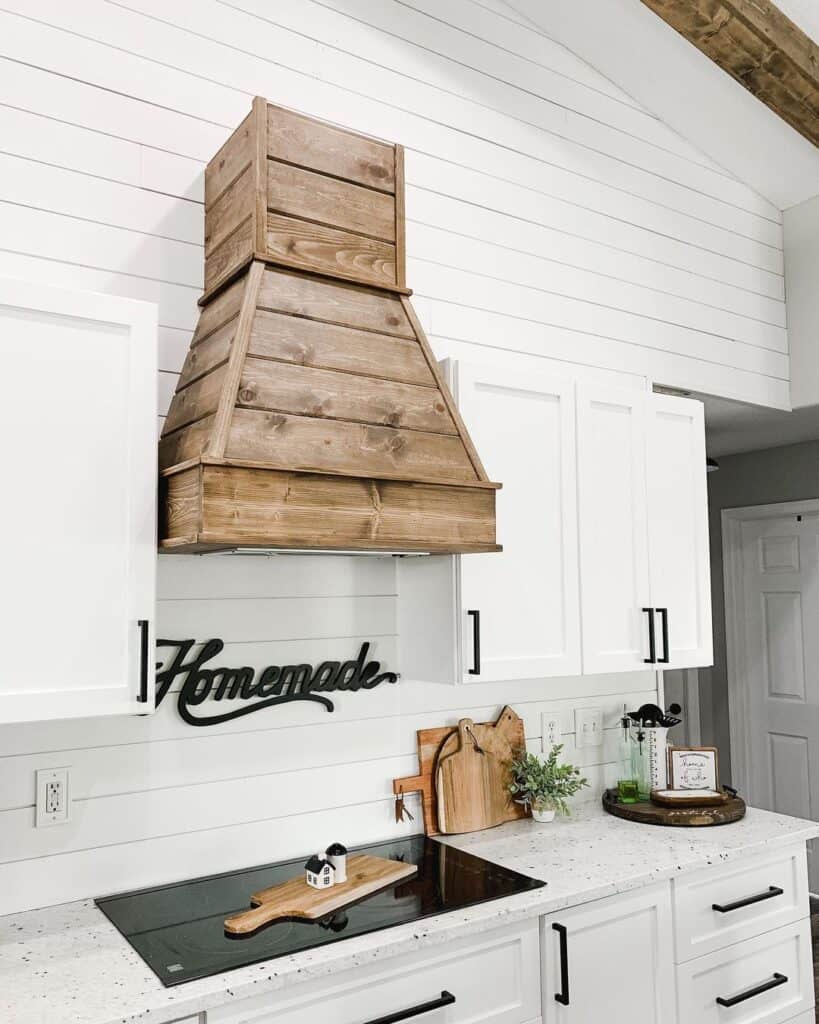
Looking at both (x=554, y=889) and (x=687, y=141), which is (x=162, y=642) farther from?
(x=687, y=141)

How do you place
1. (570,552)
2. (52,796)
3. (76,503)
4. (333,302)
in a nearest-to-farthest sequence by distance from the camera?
(76,503) < (52,796) < (333,302) < (570,552)

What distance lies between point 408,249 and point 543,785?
5.32 feet

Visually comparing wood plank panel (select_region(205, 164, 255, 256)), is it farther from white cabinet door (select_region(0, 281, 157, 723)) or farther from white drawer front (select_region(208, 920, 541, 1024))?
white drawer front (select_region(208, 920, 541, 1024))

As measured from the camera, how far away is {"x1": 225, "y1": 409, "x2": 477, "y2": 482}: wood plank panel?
A: 1816mm

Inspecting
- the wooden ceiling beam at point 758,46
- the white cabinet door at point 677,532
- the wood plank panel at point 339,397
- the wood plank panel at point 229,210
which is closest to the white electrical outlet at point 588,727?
the white cabinet door at point 677,532

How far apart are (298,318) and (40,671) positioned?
0.92 m

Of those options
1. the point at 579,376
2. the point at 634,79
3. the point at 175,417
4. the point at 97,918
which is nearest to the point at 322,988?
the point at 97,918

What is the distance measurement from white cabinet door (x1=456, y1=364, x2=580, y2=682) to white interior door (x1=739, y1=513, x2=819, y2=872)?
259 centimetres

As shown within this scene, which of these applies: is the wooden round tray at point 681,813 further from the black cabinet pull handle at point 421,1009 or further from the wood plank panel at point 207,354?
the wood plank panel at point 207,354

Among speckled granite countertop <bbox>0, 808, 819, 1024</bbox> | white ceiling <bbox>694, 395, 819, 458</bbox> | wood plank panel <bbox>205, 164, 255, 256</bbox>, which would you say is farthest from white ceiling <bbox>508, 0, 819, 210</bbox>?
speckled granite countertop <bbox>0, 808, 819, 1024</bbox>

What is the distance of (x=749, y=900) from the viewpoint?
8.00 feet

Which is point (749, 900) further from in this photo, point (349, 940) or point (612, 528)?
point (349, 940)

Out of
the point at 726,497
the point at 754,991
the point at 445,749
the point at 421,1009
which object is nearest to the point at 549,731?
the point at 445,749

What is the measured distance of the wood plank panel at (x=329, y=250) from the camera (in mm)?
2010
